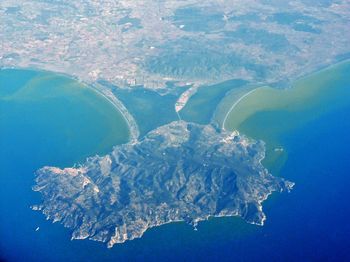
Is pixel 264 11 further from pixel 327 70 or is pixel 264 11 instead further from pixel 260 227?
pixel 260 227

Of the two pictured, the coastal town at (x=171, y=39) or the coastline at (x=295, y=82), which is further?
the coastal town at (x=171, y=39)

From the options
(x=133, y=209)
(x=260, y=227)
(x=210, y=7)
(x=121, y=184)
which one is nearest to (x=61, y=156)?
(x=121, y=184)

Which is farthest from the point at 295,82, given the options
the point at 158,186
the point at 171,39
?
the point at 158,186

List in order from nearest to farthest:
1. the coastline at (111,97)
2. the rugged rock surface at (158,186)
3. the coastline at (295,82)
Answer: the rugged rock surface at (158,186) → the coastline at (111,97) → the coastline at (295,82)

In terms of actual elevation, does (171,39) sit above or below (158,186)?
below

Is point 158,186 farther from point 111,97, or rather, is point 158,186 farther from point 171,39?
point 171,39

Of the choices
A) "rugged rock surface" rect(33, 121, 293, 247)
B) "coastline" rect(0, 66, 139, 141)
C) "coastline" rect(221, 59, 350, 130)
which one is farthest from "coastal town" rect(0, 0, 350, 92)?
"rugged rock surface" rect(33, 121, 293, 247)

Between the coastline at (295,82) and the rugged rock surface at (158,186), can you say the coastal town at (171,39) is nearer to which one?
the coastline at (295,82)

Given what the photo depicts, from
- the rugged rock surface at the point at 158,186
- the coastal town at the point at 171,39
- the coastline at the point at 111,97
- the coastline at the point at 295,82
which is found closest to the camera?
the rugged rock surface at the point at 158,186

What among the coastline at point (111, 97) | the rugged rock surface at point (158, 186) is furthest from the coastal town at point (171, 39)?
the rugged rock surface at point (158, 186)

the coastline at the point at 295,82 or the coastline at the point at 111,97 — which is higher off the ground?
the coastline at the point at 295,82
